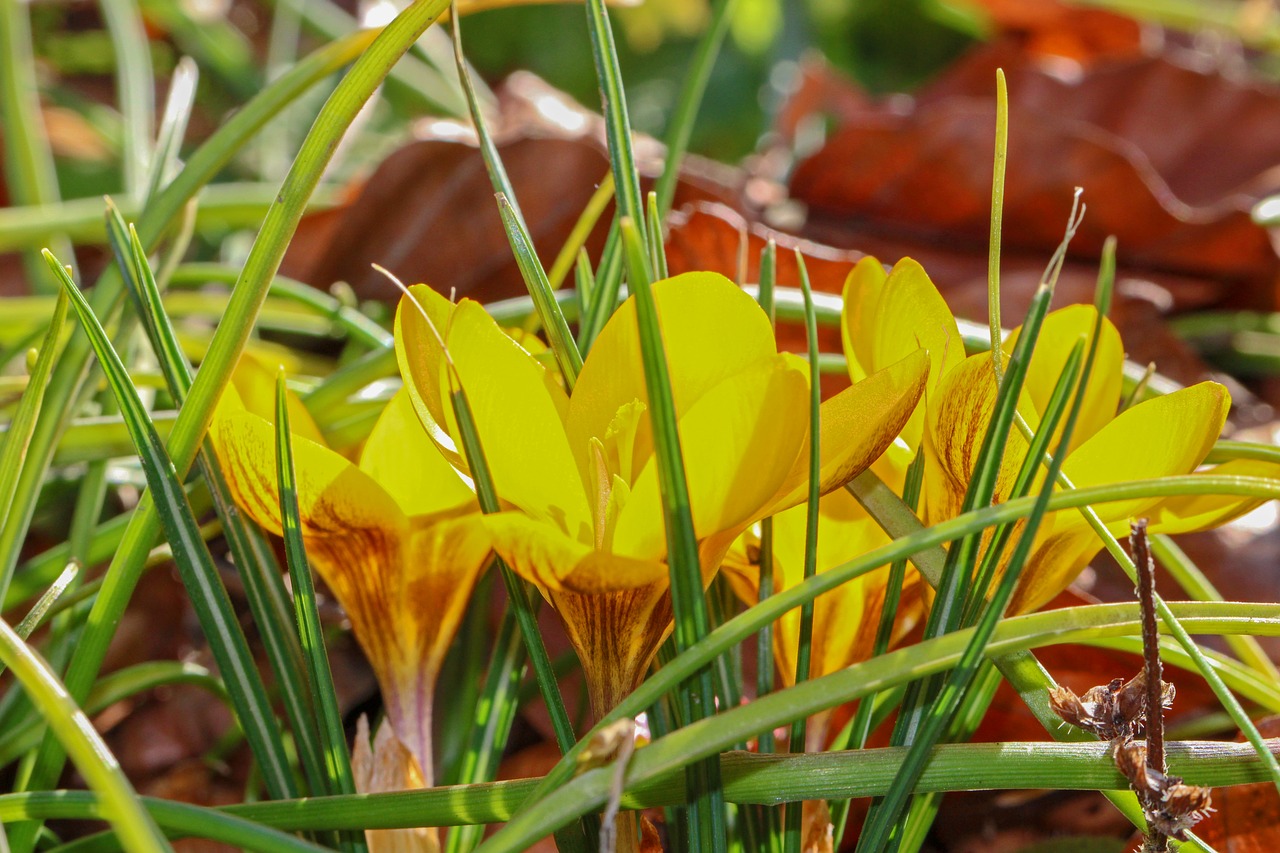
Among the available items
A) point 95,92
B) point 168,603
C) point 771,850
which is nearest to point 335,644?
point 168,603

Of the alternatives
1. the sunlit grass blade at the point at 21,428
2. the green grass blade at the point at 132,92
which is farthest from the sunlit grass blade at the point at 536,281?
the green grass blade at the point at 132,92

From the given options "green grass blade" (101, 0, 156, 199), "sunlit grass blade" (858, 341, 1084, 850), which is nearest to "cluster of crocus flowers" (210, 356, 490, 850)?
"sunlit grass blade" (858, 341, 1084, 850)

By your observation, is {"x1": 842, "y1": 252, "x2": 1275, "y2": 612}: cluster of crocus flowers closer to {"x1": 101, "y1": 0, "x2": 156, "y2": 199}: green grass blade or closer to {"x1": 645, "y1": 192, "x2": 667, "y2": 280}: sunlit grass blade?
{"x1": 645, "y1": 192, "x2": 667, "y2": 280}: sunlit grass blade

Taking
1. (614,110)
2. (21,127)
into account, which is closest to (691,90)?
(614,110)

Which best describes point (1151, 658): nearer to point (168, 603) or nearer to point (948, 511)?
point (948, 511)

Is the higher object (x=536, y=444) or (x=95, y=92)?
(x=95, y=92)

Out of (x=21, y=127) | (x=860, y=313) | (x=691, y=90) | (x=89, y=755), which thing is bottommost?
(x=89, y=755)

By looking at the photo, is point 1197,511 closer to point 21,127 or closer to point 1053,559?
point 1053,559
